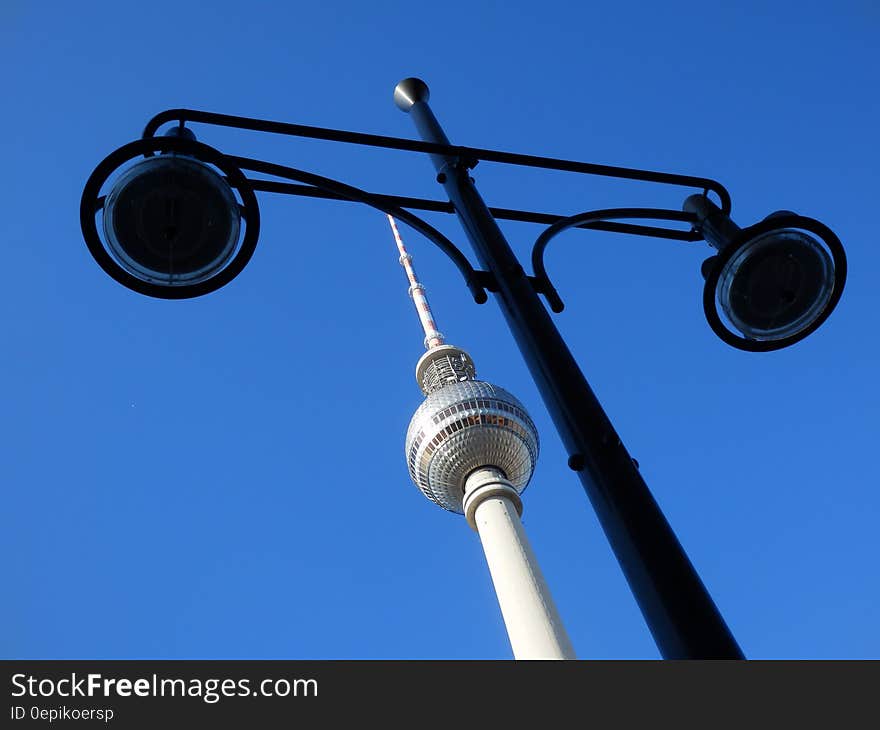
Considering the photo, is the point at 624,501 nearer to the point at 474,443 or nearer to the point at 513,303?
the point at 513,303

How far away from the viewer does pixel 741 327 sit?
4617 millimetres

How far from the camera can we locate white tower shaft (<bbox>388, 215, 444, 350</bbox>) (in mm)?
59594

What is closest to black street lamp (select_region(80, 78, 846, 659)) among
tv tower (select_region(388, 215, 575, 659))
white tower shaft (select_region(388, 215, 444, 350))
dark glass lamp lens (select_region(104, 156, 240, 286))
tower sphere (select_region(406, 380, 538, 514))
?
dark glass lamp lens (select_region(104, 156, 240, 286))

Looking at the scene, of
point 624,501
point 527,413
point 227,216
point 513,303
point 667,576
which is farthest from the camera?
point 527,413

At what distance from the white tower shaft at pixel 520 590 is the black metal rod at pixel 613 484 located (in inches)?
1162

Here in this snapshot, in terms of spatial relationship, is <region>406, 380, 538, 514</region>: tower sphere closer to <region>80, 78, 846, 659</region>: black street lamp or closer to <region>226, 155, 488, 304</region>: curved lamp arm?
<region>80, 78, 846, 659</region>: black street lamp

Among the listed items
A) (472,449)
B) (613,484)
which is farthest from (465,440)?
(613,484)

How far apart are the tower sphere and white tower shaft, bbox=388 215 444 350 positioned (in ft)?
29.0

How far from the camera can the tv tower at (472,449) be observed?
141 feet

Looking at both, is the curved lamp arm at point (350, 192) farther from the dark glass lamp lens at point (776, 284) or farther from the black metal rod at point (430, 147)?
the dark glass lamp lens at point (776, 284)

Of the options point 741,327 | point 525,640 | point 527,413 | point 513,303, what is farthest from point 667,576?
point 527,413

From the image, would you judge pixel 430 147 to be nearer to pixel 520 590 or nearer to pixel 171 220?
pixel 171 220

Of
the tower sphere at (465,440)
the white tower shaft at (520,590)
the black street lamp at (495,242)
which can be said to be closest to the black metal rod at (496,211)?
the black street lamp at (495,242)
